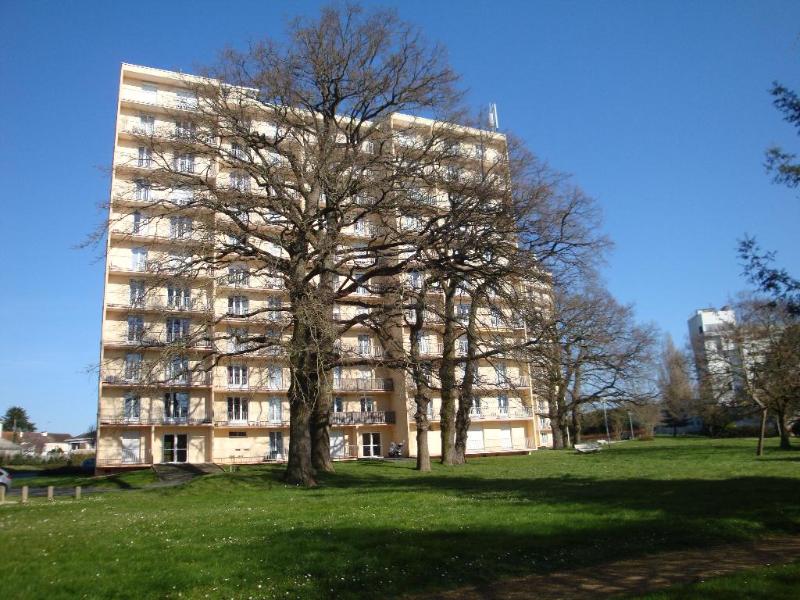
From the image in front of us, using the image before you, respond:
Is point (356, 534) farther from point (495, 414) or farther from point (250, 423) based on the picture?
point (495, 414)

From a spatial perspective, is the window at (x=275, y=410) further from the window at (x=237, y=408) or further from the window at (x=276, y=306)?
the window at (x=276, y=306)

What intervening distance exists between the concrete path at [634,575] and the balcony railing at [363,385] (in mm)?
44369

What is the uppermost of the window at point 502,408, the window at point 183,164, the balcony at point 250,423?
the window at point 183,164

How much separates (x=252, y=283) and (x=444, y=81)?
29462mm

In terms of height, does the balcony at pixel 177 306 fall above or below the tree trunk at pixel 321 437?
above

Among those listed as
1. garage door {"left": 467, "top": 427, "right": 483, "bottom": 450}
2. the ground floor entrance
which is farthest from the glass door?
garage door {"left": 467, "top": 427, "right": 483, "bottom": 450}

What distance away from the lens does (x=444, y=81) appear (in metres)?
24.0

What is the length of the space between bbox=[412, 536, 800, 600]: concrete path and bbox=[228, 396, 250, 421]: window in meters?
44.3

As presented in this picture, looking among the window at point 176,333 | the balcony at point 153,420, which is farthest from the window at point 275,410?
the window at point 176,333

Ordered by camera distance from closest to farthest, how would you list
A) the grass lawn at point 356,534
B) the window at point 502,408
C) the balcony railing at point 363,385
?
the grass lawn at point 356,534, the balcony railing at point 363,385, the window at point 502,408

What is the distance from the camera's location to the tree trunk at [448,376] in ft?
Result: 83.2

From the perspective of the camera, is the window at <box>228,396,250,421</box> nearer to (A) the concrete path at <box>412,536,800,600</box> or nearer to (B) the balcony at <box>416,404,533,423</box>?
(B) the balcony at <box>416,404,533,423</box>

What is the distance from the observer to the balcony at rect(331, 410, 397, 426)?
2113 inches

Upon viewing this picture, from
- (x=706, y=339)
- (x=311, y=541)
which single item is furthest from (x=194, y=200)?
(x=706, y=339)
